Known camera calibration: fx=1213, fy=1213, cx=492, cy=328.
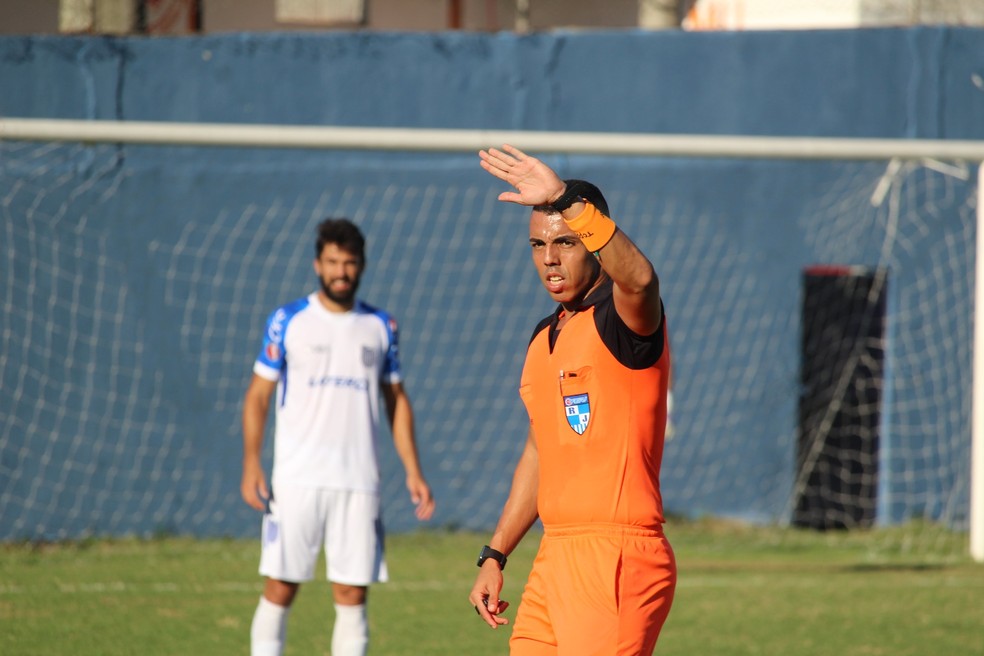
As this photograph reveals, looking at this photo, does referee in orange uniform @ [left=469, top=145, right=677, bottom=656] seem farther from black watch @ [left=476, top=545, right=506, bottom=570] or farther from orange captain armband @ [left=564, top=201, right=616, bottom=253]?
black watch @ [left=476, top=545, right=506, bottom=570]

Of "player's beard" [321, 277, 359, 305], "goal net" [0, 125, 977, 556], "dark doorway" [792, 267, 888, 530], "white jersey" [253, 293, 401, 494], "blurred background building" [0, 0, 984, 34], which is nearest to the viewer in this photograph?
"white jersey" [253, 293, 401, 494]

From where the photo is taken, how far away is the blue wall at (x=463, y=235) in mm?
10055

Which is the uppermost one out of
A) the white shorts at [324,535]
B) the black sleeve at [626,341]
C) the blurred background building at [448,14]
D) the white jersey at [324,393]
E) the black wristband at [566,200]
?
the blurred background building at [448,14]

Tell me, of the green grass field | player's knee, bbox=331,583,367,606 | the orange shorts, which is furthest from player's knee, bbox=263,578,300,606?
the orange shorts

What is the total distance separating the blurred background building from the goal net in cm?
166

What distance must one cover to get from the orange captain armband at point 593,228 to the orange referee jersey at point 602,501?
281 mm

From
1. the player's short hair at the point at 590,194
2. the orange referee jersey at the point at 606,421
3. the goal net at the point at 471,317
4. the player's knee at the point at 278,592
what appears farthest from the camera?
the goal net at the point at 471,317

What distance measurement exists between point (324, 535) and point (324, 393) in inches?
27.4

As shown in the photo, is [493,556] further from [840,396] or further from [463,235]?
[840,396]

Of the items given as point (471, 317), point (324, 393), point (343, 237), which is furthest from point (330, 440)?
point (471, 317)

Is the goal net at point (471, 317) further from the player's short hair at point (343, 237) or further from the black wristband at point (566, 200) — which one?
the black wristband at point (566, 200)

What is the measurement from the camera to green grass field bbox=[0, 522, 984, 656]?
6676 millimetres

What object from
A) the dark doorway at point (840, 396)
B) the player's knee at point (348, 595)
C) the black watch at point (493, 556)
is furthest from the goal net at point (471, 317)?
the black watch at point (493, 556)

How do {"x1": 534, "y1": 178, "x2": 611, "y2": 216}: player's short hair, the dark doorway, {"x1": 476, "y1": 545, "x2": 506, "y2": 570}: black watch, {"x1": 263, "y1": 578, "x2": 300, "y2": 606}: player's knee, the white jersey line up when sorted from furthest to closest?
the dark doorway < the white jersey < {"x1": 263, "y1": 578, "x2": 300, "y2": 606}: player's knee < {"x1": 476, "y1": 545, "x2": 506, "y2": 570}: black watch < {"x1": 534, "y1": 178, "x2": 611, "y2": 216}: player's short hair
